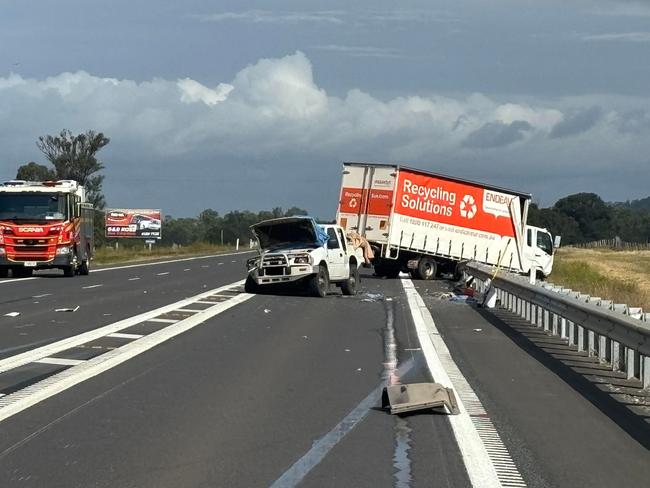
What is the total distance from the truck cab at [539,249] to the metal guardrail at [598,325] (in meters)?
18.9

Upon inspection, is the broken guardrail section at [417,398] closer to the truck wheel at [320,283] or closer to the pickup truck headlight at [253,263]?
the truck wheel at [320,283]

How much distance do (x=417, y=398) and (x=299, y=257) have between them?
55.8ft

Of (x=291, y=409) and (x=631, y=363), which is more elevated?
(x=631, y=363)

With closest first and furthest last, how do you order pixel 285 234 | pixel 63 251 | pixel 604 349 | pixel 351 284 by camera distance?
pixel 604 349 → pixel 285 234 → pixel 351 284 → pixel 63 251

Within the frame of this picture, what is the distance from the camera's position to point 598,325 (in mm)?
13422

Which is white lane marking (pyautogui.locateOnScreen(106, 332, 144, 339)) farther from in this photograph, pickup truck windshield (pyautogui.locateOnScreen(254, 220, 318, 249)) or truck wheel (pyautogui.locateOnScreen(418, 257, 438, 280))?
truck wheel (pyautogui.locateOnScreen(418, 257, 438, 280))

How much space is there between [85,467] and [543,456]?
343cm

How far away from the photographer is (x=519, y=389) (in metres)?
11.8

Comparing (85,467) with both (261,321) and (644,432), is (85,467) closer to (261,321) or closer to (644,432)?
(644,432)

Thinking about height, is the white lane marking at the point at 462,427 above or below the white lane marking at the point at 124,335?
above

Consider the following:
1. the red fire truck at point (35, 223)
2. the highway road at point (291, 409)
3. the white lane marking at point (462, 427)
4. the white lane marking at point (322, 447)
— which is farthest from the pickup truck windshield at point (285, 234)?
the white lane marking at point (322, 447)

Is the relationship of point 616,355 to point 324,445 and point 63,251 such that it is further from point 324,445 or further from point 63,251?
point 63,251

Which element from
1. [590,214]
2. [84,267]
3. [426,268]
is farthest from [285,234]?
[590,214]

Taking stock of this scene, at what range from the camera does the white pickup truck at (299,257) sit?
2719cm
